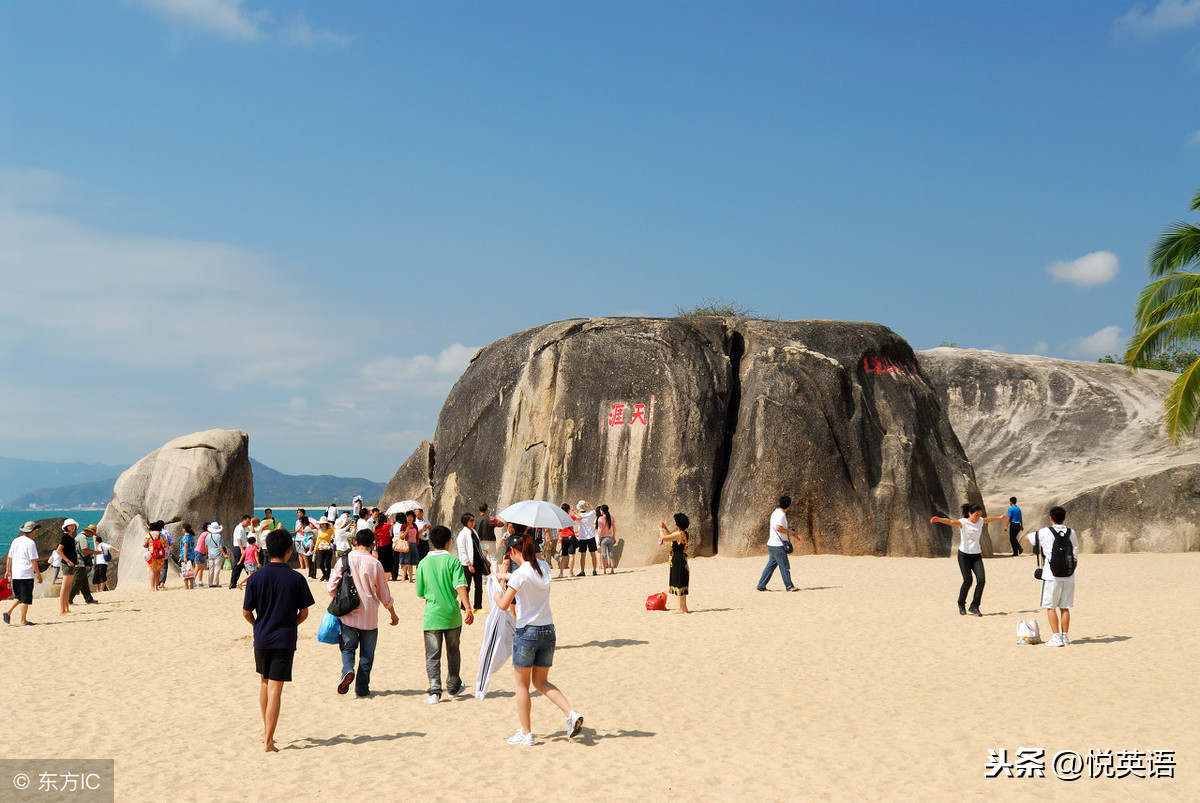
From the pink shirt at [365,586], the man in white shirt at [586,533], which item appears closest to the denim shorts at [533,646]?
the pink shirt at [365,586]

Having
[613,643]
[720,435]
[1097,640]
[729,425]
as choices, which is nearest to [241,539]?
[720,435]

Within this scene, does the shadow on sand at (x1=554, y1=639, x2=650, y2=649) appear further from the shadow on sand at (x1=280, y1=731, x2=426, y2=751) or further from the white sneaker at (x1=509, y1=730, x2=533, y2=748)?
the white sneaker at (x1=509, y1=730, x2=533, y2=748)

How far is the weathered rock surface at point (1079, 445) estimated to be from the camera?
80.7 feet

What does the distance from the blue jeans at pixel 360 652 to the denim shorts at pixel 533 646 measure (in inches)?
101

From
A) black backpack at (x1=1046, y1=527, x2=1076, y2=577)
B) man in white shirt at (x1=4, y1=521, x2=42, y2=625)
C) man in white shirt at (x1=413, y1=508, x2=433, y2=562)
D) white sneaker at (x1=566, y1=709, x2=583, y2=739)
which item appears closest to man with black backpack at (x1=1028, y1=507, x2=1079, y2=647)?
black backpack at (x1=1046, y1=527, x2=1076, y2=577)

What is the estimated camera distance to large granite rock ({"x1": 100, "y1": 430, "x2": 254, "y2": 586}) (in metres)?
26.7

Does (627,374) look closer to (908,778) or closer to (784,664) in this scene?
(784,664)

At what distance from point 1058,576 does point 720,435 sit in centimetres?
1257

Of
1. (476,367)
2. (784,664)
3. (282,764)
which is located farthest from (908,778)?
(476,367)

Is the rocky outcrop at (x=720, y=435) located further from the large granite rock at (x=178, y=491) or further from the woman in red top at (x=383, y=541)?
the large granite rock at (x=178, y=491)

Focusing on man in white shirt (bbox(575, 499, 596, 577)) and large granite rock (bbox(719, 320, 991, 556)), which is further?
large granite rock (bbox(719, 320, 991, 556))

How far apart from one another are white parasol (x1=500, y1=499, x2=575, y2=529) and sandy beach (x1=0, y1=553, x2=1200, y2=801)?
151 centimetres

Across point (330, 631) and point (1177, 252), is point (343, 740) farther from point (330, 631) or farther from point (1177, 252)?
point (1177, 252)

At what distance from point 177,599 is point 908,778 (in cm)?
1675
